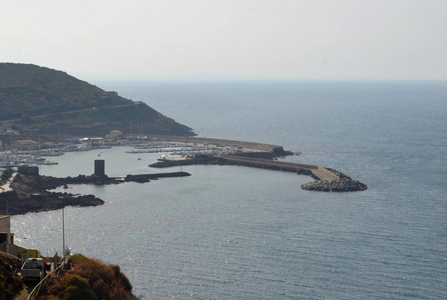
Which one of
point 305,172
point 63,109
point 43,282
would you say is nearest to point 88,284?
point 43,282

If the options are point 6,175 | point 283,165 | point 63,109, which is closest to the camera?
point 6,175

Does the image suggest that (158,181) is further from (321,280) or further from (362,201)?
(321,280)

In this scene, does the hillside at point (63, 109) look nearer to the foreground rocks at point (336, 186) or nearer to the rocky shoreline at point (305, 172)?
the rocky shoreline at point (305, 172)

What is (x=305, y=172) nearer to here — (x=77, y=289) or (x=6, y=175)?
(x=6, y=175)

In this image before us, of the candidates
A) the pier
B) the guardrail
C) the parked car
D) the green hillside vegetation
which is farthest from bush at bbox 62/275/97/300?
the pier

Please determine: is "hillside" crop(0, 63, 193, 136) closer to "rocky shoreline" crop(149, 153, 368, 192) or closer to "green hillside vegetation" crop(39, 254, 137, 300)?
"rocky shoreline" crop(149, 153, 368, 192)
